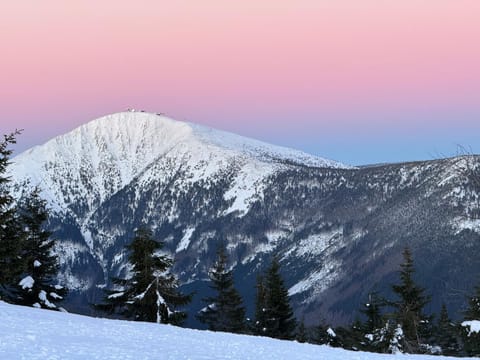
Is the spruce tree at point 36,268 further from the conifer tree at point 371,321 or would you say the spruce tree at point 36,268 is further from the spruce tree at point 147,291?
the conifer tree at point 371,321

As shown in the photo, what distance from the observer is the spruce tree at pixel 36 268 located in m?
34.6

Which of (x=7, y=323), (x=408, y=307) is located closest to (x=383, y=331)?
(x=408, y=307)

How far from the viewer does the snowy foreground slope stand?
1828 cm

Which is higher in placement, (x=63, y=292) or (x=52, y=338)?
(x=63, y=292)

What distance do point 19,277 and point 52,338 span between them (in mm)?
15367

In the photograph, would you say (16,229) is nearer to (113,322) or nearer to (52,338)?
(113,322)

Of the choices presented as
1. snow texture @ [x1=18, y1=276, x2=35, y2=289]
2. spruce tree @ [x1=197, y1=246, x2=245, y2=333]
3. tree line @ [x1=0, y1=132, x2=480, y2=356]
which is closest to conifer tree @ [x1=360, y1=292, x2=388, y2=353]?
tree line @ [x1=0, y1=132, x2=480, y2=356]

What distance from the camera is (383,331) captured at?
133 feet

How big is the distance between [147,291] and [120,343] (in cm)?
1377

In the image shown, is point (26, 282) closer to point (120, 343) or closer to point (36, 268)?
point (36, 268)

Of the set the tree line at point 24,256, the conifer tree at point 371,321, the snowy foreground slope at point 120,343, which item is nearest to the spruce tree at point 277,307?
the conifer tree at point 371,321

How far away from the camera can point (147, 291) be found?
1378 inches

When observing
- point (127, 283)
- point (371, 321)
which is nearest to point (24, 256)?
point (127, 283)

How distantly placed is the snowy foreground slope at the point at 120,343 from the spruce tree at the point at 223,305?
68.8 feet
